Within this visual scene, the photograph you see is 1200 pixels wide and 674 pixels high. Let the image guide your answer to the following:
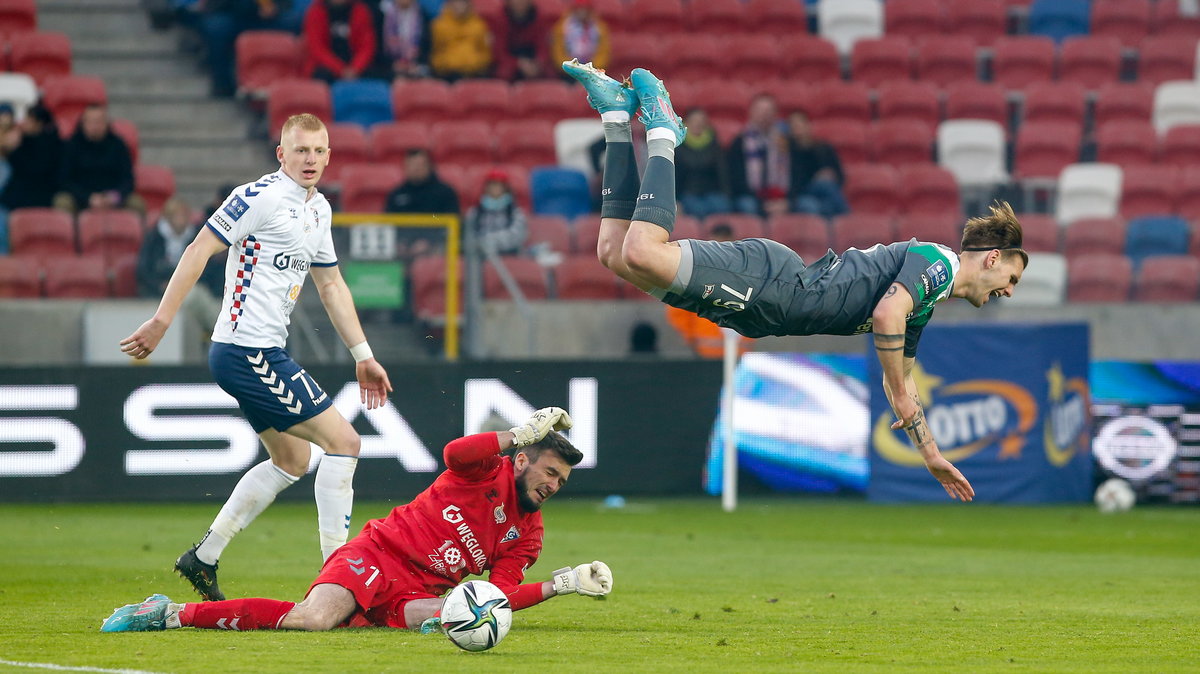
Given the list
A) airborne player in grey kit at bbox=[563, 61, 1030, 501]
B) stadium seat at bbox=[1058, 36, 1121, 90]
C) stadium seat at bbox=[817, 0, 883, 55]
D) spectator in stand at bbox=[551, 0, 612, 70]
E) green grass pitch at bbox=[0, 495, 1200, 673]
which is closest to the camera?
Answer: green grass pitch at bbox=[0, 495, 1200, 673]

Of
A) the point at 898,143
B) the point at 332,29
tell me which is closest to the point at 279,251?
the point at 332,29

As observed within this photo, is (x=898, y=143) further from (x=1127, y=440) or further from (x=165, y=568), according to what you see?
(x=165, y=568)

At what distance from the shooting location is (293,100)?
59.9ft

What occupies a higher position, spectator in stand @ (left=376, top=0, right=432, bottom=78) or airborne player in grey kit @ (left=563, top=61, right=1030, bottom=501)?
spectator in stand @ (left=376, top=0, right=432, bottom=78)

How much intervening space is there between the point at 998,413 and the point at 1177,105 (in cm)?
753

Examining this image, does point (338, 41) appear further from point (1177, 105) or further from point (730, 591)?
point (730, 591)

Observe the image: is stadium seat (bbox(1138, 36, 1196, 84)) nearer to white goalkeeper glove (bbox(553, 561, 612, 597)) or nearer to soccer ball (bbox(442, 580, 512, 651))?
white goalkeeper glove (bbox(553, 561, 612, 597))

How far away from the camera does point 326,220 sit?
309 inches

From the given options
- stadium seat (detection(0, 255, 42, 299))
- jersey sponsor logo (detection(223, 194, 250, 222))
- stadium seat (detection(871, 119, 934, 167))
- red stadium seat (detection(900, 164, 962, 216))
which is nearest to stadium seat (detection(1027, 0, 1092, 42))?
stadium seat (detection(871, 119, 934, 167))

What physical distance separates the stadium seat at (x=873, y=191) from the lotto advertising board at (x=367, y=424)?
4386 millimetres

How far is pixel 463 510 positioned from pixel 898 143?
44.8 ft

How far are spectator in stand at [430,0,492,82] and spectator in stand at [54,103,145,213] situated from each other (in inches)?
180

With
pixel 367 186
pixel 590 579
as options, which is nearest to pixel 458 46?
pixel 367 186

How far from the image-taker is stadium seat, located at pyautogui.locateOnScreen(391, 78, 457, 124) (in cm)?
1881
